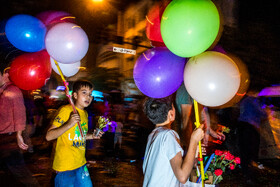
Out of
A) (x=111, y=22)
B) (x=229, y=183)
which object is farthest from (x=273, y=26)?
(x=111, y=22)

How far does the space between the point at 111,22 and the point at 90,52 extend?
2.94 meters

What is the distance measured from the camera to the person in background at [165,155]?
1.50m

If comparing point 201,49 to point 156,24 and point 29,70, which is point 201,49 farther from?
point 29,70

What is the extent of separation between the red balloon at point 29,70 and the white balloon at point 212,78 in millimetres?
1967

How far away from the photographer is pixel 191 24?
167 centimetres

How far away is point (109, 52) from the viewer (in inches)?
543

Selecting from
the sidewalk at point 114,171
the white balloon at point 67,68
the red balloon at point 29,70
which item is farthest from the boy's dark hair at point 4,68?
the sidewalk at point 114,171

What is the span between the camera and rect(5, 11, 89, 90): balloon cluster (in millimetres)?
2264

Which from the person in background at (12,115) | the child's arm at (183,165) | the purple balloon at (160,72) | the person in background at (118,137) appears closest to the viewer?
the child's arm at (183,165)

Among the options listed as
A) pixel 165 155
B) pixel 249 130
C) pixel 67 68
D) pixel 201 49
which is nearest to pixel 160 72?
pixel 201 49

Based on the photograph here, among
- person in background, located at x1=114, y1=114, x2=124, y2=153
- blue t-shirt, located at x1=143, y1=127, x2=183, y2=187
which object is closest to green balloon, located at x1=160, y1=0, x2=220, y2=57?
blue t-shirt, located at x1=143, y1=127, x2=183, y2=187

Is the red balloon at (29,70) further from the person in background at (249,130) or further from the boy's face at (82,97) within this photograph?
the person in background at (249,130)

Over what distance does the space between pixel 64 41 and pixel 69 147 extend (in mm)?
1196

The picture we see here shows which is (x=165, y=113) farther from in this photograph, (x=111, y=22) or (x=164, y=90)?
(x=111, y=22)
